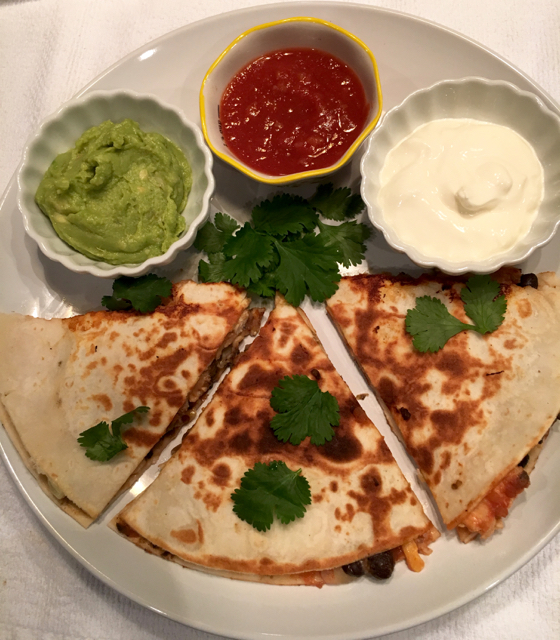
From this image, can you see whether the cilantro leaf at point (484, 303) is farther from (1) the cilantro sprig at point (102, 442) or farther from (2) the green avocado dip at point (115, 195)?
(1) the cilantro sprig at point (102, 442)

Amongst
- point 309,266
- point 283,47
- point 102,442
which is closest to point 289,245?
point 309,266

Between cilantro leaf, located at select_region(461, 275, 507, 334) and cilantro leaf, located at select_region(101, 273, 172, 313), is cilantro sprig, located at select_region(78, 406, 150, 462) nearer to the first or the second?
cilantro leaf, located at select_region(101, 273, 172, 313)

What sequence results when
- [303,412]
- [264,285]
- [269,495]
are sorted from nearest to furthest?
[269,495] < [303,412] < [264,285]

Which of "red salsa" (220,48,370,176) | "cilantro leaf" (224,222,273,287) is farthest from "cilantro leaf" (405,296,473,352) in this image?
"red salsa" (220,48,370,176)

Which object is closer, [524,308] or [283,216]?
[524,308]

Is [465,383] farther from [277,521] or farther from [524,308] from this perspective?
[277,521]

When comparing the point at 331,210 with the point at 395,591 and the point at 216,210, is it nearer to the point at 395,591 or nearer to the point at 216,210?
the point at 216,210
